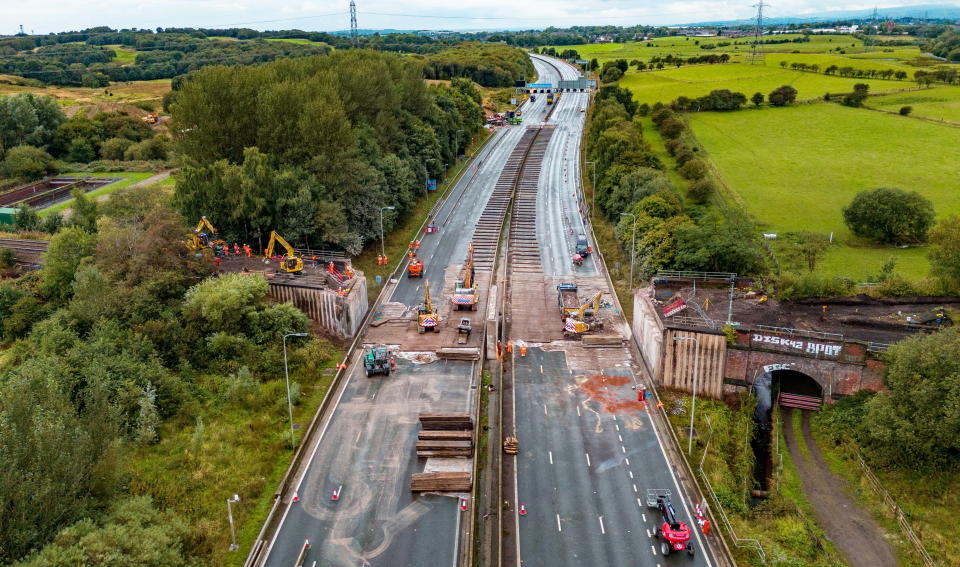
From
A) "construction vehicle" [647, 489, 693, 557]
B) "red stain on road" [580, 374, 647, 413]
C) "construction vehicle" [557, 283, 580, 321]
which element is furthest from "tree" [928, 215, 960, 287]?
"construction vehicle" [647, 489, 693, 557]

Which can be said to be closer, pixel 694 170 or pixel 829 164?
pixel 694 170

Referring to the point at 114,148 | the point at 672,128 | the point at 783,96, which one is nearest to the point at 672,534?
the point at 672,128

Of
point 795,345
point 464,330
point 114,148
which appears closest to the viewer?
point 795,345

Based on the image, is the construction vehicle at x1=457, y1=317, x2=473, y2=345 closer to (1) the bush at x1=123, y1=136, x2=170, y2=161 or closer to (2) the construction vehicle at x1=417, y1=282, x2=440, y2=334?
(2) the construction vehicle at x1=417, y1=282, x2=440, y2=334

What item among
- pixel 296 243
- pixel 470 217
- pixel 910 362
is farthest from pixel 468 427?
pixel 470 217

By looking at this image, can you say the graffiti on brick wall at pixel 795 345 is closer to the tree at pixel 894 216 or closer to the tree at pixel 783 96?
the tree at pixel 894 216

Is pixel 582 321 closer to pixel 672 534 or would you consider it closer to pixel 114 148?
pixel 672 534

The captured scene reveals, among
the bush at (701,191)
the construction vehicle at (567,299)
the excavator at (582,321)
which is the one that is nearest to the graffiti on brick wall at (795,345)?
the excavator at (582,321)
